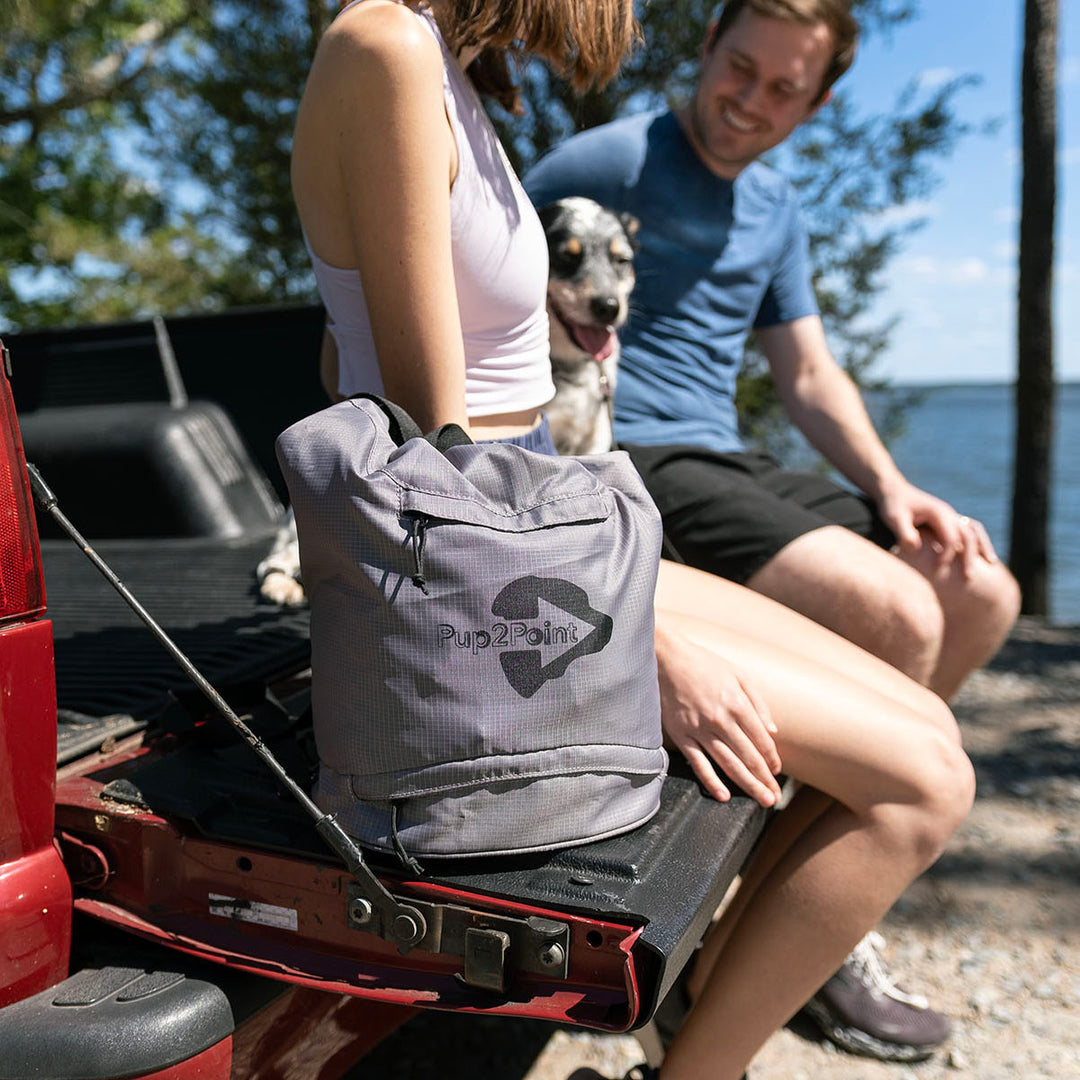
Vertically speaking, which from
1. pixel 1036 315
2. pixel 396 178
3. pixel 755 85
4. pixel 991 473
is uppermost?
pixel 755 85

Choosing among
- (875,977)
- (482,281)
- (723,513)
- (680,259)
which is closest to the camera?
(482,281)

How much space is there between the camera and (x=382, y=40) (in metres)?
1.47

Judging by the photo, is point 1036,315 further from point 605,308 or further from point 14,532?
point 14,532

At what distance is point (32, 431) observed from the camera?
3688 millimetres

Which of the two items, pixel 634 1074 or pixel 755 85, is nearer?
pixel 634 1074

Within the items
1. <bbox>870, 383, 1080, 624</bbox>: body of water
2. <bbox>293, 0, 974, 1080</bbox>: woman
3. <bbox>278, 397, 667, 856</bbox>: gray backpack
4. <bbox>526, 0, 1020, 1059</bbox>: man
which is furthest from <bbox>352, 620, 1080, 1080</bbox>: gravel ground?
<bbox>870, 383, 1080, 624</bbox>: body of water

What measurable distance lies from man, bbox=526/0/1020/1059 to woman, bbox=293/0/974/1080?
45cm

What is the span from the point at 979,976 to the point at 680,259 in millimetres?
2023

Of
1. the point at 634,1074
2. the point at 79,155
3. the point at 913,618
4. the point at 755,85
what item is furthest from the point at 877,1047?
the point at 79,155

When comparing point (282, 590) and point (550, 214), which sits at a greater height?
point (550, 214)

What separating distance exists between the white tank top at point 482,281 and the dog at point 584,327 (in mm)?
857

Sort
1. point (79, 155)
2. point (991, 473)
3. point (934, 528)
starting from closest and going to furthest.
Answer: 1. point (934, 528)
2. point (79, 155)
3. point (991, 473)

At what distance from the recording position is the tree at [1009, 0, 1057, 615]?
702 cm

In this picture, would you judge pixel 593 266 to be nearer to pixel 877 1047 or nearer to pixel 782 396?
pixel 782 396
